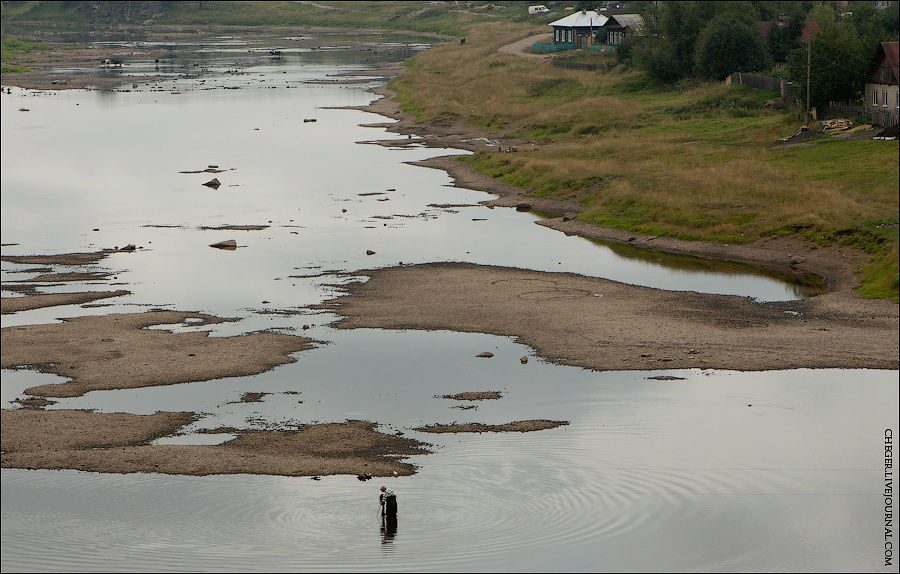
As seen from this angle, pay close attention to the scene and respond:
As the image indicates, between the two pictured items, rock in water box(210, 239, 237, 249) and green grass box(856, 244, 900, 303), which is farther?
rock in water box(210, 239, 237, 249)

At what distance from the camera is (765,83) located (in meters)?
114

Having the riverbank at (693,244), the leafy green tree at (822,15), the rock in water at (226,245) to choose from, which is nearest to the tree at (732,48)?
the leafy green tree at (822,15)

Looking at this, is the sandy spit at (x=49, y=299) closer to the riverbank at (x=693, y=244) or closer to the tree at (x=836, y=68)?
the riverbank at (x=693, y=244)

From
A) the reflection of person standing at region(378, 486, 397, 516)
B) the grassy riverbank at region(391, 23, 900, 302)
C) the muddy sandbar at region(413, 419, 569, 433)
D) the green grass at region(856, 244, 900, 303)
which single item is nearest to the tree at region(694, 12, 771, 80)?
the grassy riverbank at region(391, 23, 900, 302)

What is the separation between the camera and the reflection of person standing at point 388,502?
36969 mm

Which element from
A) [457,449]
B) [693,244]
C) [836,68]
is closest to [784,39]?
[836,68]

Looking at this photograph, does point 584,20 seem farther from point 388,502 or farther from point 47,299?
point 388,502

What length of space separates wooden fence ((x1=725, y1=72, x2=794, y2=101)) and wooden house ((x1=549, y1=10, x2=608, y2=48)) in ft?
186

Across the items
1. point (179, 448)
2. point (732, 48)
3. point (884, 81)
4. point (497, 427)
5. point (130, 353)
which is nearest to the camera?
point (179, 448)

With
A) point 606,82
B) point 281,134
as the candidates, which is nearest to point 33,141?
point 281,134

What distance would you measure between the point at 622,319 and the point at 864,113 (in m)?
44.4

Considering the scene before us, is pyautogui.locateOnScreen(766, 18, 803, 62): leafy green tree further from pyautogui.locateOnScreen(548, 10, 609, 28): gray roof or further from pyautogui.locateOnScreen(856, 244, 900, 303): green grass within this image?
pyautogui.locateOnScreen(856, 244, 900, 303): green grass

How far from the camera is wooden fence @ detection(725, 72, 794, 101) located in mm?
106750

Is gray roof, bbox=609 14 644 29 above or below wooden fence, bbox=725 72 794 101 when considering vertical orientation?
above
